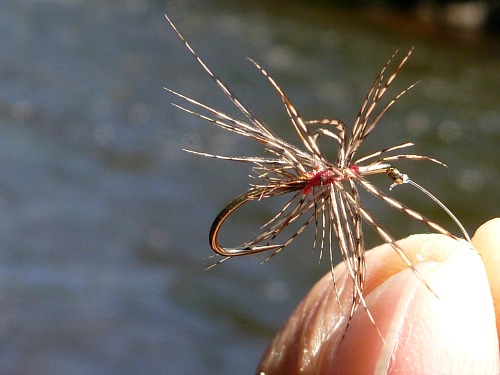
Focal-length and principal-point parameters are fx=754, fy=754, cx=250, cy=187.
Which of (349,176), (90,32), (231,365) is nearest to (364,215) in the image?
(349,176)

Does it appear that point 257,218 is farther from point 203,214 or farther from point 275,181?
point 275,181

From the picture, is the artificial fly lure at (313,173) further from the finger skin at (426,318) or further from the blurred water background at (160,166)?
the blurred water background at (160,166)

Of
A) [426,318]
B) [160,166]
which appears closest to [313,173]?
[426,318]

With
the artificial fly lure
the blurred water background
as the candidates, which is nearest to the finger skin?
the artificial fly lure

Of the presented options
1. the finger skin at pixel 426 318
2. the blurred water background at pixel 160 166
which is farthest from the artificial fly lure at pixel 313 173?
the blurred water background at pixel 160 166

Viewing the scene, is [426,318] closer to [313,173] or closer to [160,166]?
[313,173]

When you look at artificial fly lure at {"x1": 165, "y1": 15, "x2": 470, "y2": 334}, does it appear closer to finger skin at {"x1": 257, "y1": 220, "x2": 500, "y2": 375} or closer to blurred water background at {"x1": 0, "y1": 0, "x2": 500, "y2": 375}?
finger skin at {"x1": 257, "y1": 220, "x2": 500, "y2": 375}
